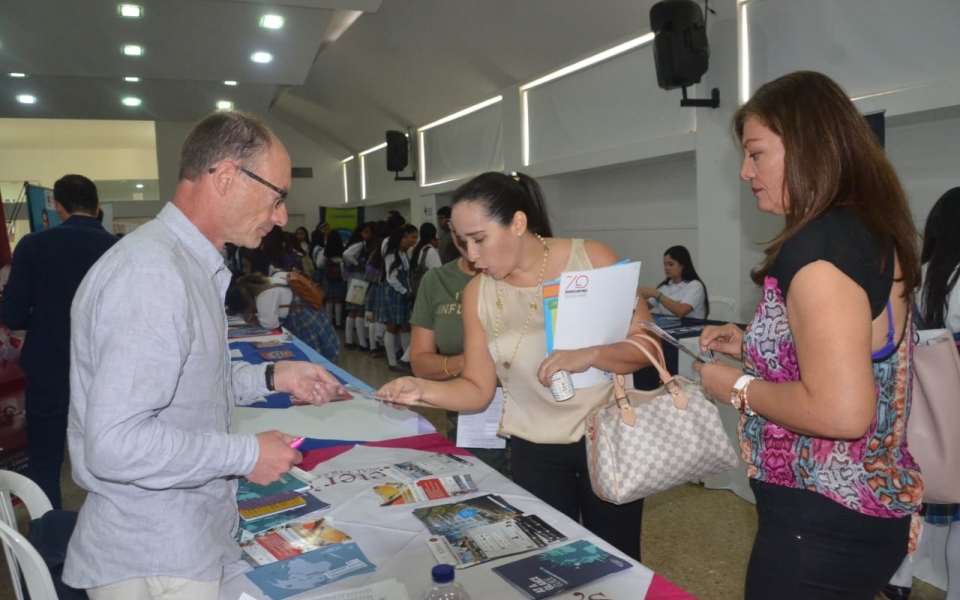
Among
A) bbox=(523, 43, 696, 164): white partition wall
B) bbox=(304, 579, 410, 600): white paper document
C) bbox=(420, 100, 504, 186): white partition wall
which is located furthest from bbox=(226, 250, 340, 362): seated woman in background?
bbox=(420, 100, 504, 186): white partition wall

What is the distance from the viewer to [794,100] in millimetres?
1077

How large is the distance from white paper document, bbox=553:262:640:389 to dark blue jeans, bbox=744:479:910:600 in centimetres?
58

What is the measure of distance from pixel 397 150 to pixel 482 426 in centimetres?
959

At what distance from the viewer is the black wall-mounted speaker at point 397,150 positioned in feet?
36.2

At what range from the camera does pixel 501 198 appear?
171cm

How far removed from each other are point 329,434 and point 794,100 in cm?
166

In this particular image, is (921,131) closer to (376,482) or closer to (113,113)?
(376,482)

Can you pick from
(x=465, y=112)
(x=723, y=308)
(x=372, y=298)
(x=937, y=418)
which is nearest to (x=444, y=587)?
(x=937, y=418)

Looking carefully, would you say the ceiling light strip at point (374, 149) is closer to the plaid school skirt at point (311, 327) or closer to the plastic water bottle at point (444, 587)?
the plaid school skirt at point (311, 327)

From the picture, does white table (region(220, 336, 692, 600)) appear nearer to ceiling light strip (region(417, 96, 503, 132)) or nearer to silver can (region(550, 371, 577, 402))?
silver can (region(550, 371, 577, 402))

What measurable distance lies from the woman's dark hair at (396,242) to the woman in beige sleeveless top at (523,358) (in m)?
5.21

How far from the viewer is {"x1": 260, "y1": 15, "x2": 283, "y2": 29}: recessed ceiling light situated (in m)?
5.21

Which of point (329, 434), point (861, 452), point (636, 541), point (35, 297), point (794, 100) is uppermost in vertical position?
point (794, 100)

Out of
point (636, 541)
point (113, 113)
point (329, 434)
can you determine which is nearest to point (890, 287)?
point (636, 541)
